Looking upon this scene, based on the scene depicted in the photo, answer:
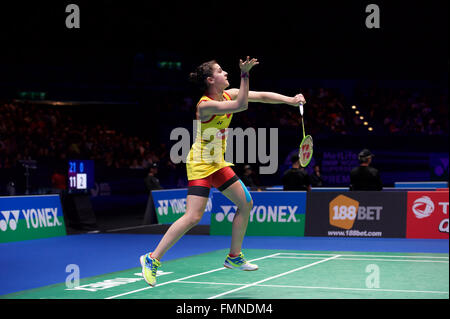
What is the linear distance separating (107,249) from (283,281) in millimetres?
4701

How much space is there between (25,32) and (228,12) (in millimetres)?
7570

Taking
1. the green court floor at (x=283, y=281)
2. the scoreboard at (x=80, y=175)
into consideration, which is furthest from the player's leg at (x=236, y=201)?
the scoreboard at (x=80, y=175)

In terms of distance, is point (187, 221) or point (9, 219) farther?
point (9, 219)

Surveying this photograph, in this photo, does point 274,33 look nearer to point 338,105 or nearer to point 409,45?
point 338,105

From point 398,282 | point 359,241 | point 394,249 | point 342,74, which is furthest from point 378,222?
point 342,74

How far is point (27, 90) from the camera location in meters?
26.4

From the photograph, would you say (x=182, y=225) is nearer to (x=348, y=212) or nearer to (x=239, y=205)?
(x=239, y=205)

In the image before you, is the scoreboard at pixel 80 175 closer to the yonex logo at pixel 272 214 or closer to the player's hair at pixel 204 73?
the yonex logo at pixel 272 214

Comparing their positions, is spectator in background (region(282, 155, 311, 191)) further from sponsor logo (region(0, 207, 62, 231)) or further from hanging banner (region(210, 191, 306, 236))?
sponsor logo (region(0, 207, 62, 231))

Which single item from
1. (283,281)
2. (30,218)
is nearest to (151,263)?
(283,281)

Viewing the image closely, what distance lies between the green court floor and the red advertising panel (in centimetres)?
267

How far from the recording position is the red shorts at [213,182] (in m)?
5.79

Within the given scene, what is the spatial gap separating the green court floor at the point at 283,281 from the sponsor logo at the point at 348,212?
9.74ft

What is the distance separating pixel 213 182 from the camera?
231 inches
